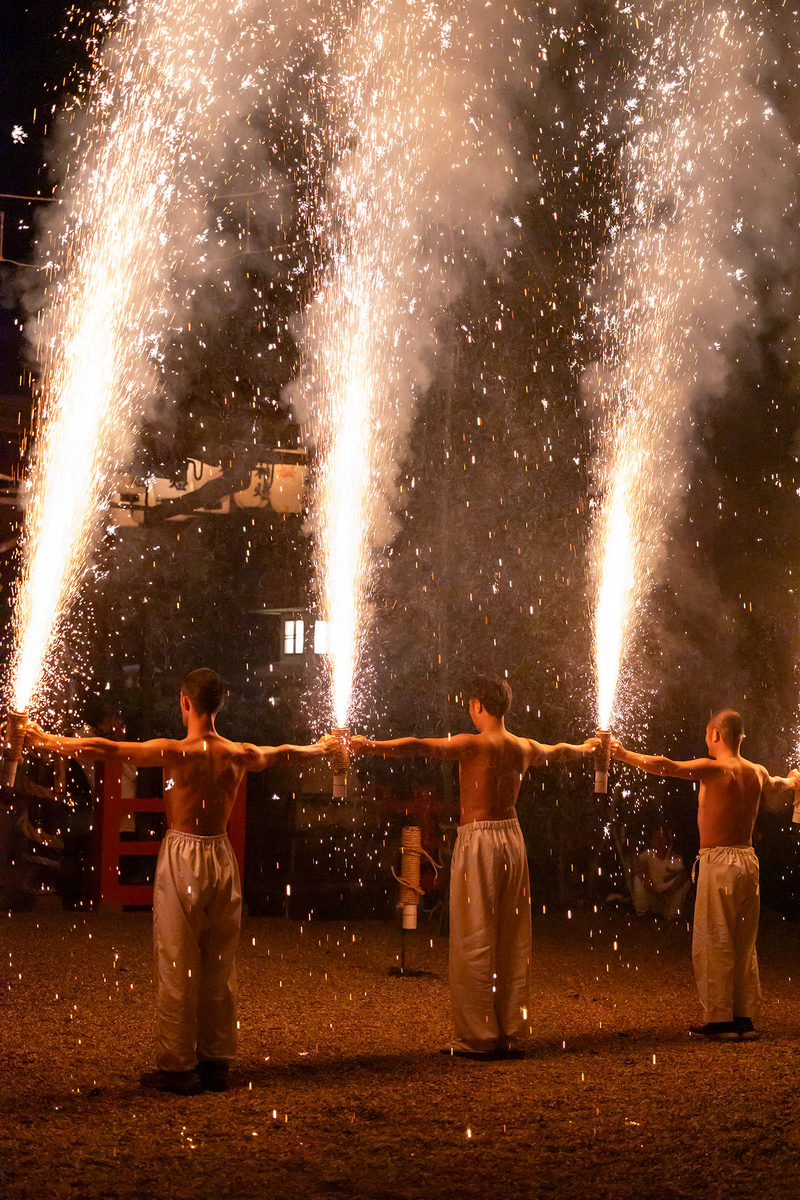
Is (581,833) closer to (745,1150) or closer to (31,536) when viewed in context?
(31,536)

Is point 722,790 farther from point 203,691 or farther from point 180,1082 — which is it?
point 180,1082

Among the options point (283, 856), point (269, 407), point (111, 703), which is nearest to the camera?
point (283, 856)

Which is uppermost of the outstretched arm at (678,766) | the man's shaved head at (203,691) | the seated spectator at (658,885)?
the man's shaved head at (203,691)

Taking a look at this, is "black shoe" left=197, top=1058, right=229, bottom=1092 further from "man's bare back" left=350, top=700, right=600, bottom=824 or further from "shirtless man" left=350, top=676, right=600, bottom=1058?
"man's bare back" left=350, top=700, right=600, bottom=824

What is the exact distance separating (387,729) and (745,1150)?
1155cm

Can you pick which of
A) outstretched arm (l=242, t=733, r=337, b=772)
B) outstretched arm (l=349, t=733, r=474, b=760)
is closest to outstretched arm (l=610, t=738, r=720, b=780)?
outstretched arm (l=349, t=733, r=474, b=760)

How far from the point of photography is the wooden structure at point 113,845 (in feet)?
36.6

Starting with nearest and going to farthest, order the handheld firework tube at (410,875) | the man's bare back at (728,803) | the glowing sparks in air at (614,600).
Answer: the man's bare back at (728,803), the handheld firework tube at (410,875), the glowing sparks in air at (614,600)

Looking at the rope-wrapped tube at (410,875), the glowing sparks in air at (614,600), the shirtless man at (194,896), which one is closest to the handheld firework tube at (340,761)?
the shirtless man at (194,896)

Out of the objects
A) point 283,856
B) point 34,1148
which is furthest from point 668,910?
point 34,1148

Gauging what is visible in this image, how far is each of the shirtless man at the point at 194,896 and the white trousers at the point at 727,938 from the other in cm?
290

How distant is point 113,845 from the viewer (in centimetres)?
1116

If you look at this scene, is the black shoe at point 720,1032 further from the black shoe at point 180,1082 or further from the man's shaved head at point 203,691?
the man's shaved head at point 203,691

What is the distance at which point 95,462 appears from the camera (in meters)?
16.0
